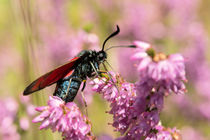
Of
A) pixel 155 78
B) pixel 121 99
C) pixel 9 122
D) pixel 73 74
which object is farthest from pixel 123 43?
pixel 155 78

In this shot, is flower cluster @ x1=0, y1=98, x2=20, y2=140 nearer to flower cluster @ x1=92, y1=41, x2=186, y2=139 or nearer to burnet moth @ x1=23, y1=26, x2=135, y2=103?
burnet moth @ x1=23, y1=26, x2=135, y2=103

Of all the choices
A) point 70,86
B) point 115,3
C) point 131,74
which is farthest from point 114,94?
point 115,3

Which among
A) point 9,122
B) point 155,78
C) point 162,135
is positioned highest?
point 155,78

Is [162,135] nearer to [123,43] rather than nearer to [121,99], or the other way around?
[121,99]

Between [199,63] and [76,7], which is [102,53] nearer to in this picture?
[199,63]

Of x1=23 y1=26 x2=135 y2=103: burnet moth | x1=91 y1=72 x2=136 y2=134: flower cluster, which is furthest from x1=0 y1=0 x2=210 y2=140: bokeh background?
x1=91 y1=72 x2=136 y2=134: flower cluster
